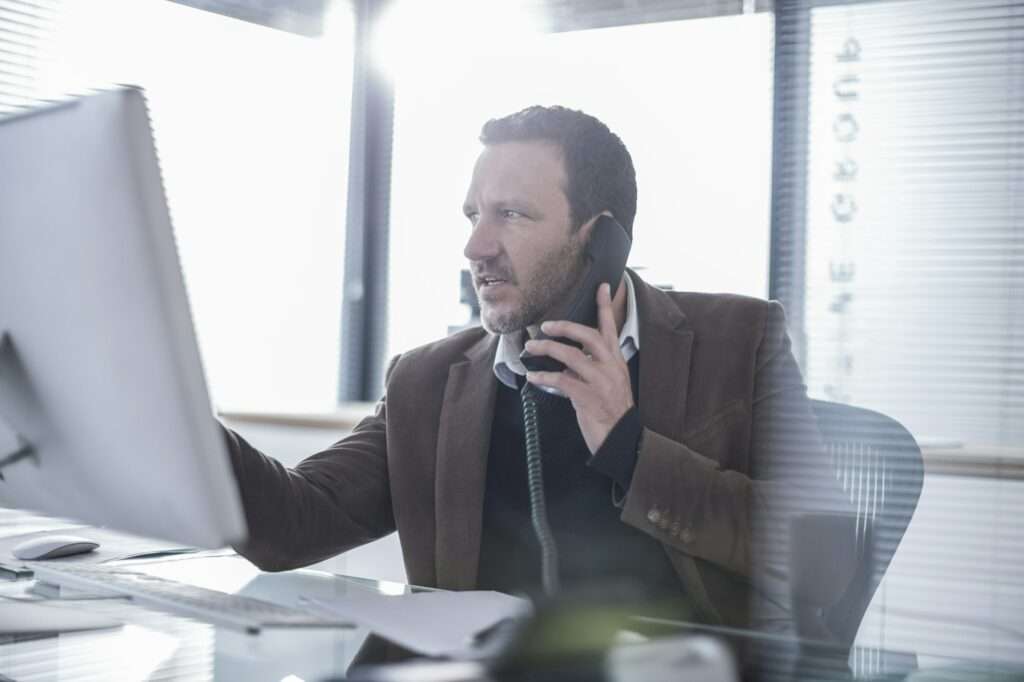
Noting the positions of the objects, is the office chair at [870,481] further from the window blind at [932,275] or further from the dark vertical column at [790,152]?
the dark vertical column at [790,152]

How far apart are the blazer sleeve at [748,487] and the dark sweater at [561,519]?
0.07 meters

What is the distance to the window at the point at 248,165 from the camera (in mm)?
2686

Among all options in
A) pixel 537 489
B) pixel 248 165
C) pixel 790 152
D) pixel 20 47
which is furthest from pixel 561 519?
pixel 248 165

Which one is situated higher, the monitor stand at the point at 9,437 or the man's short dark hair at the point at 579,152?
the man's short dark hair at the point at 579,152

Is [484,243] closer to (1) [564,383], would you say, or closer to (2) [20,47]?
(1) [564,383]

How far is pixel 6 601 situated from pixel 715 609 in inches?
30.3

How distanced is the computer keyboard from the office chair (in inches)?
26.5

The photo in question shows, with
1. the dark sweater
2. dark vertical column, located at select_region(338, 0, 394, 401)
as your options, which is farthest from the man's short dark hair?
dark vertical column, located at select_region(338, 0, 394, 401)

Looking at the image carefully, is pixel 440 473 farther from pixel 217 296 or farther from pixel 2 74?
pixel 217 296

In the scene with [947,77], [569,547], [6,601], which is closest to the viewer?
[6,601]

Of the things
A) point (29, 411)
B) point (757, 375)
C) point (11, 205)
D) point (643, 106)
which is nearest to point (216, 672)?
point (29, 411)

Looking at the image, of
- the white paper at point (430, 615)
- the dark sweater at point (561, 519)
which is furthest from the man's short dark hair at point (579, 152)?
the white paper at point (430, 615)

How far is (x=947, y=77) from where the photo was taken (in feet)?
7.45

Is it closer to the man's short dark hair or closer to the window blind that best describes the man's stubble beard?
the man's short dark hair
